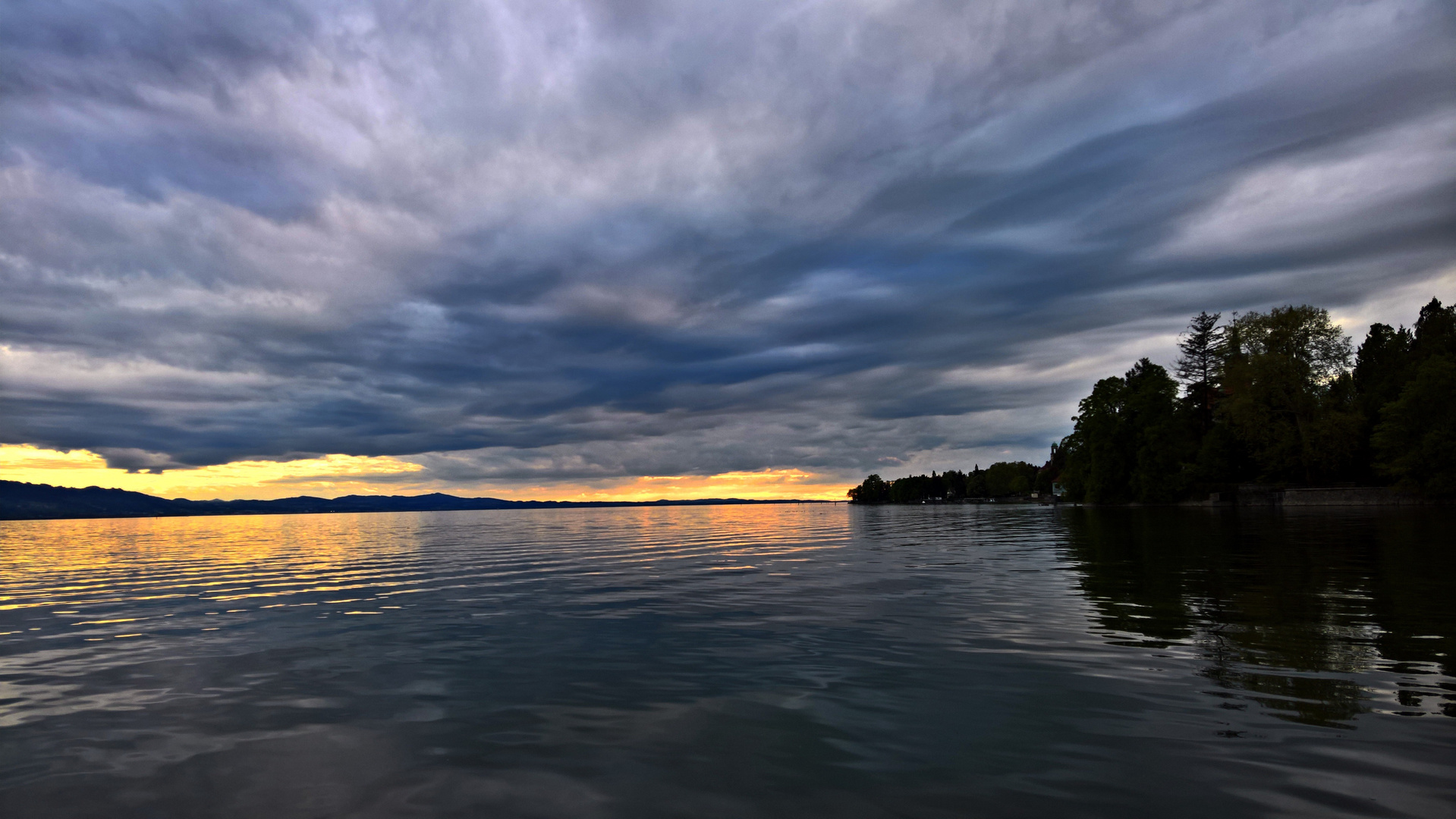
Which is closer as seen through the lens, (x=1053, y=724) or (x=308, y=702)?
(x=1053, y=724)

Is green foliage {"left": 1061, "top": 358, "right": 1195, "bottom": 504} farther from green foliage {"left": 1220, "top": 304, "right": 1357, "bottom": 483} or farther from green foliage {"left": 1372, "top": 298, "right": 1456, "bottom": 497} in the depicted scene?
green foliage {"left": 1372, "top": 298, "right": 1456, "bottom": 497}

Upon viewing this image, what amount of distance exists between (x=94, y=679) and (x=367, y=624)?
5.34 m

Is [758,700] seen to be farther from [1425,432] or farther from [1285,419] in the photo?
[1285,419]

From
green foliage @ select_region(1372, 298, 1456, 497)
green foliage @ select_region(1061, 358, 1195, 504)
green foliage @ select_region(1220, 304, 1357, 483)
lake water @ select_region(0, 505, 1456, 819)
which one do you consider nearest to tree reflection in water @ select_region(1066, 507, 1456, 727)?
lake water @ select_region(0, 505, 1456, 819)

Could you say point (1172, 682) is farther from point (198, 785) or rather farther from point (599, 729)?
point (198, 785)

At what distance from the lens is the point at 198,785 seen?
287 inches

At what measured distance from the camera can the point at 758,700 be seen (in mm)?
9695

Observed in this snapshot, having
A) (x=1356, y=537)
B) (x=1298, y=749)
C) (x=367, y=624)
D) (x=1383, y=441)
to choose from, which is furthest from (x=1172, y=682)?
(x=1383, y=441)

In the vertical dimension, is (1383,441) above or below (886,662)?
above

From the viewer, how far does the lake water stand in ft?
21.8

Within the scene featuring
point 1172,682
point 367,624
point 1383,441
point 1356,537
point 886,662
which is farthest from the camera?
point 1383,441

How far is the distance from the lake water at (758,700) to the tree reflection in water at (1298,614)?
0.10 metres

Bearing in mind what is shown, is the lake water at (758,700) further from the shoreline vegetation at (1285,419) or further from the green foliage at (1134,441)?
the green foliage at (1134,441)

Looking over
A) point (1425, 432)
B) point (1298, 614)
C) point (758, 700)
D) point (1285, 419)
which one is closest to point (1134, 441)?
A: point (1285, 419)
